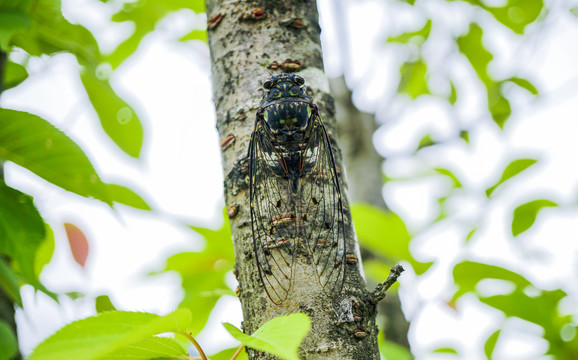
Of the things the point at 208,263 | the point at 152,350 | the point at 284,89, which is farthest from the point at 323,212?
the point at 208,263

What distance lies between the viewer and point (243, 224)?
3.48ft

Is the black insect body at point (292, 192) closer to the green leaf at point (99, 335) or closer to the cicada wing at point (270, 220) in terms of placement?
the cicada wing at point (270, 220)

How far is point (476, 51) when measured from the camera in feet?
8.04

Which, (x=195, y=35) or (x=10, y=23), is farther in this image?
(x=195, y=35)

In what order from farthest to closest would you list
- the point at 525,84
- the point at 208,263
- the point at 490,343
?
the point at 525,84
the point at 490,343
the point at 208,263

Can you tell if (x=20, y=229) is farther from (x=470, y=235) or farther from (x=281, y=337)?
(x=470, y=235)

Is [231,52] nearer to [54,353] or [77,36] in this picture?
[77,36]

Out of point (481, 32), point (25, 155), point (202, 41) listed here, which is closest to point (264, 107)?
point (25, 155)

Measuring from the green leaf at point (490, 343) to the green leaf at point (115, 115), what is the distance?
4.63 feet

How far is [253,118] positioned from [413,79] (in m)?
1.94

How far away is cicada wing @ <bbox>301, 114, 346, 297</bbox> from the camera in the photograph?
98cm

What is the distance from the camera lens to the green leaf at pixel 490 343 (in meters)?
1.85

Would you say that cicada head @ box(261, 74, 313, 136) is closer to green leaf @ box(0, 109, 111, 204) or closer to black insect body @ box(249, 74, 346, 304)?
black insect body @ box(249, 74, 346, 304)

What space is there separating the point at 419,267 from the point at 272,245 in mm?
805
